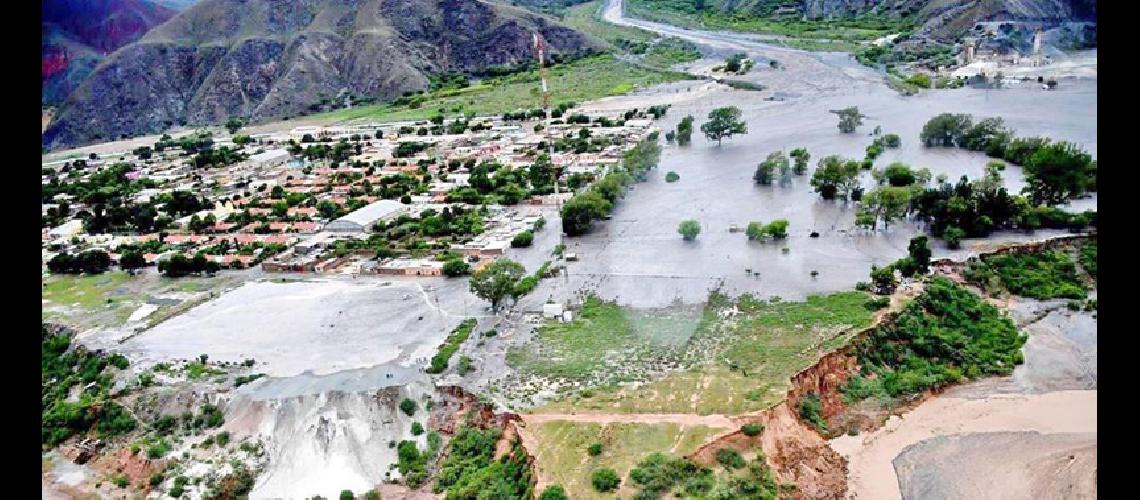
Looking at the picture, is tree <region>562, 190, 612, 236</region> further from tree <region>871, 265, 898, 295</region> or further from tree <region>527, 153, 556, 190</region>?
tree <region>871, 265, 898, 295</region>

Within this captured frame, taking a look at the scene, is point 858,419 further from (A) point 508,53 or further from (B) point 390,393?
(A) point 508,53

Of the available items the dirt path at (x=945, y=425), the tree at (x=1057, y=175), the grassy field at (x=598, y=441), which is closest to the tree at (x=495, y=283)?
the grassy field at (x=598, y=441)

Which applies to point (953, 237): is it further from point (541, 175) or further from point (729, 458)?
point (541, 175)

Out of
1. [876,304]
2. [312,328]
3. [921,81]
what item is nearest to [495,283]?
[312,328]

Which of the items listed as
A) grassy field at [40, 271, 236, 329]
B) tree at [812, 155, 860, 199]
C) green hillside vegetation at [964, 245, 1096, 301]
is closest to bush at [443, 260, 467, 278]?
grassy field at [40, 271, 236, 329]

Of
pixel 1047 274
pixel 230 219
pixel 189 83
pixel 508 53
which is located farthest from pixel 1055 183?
pixel 189 83
